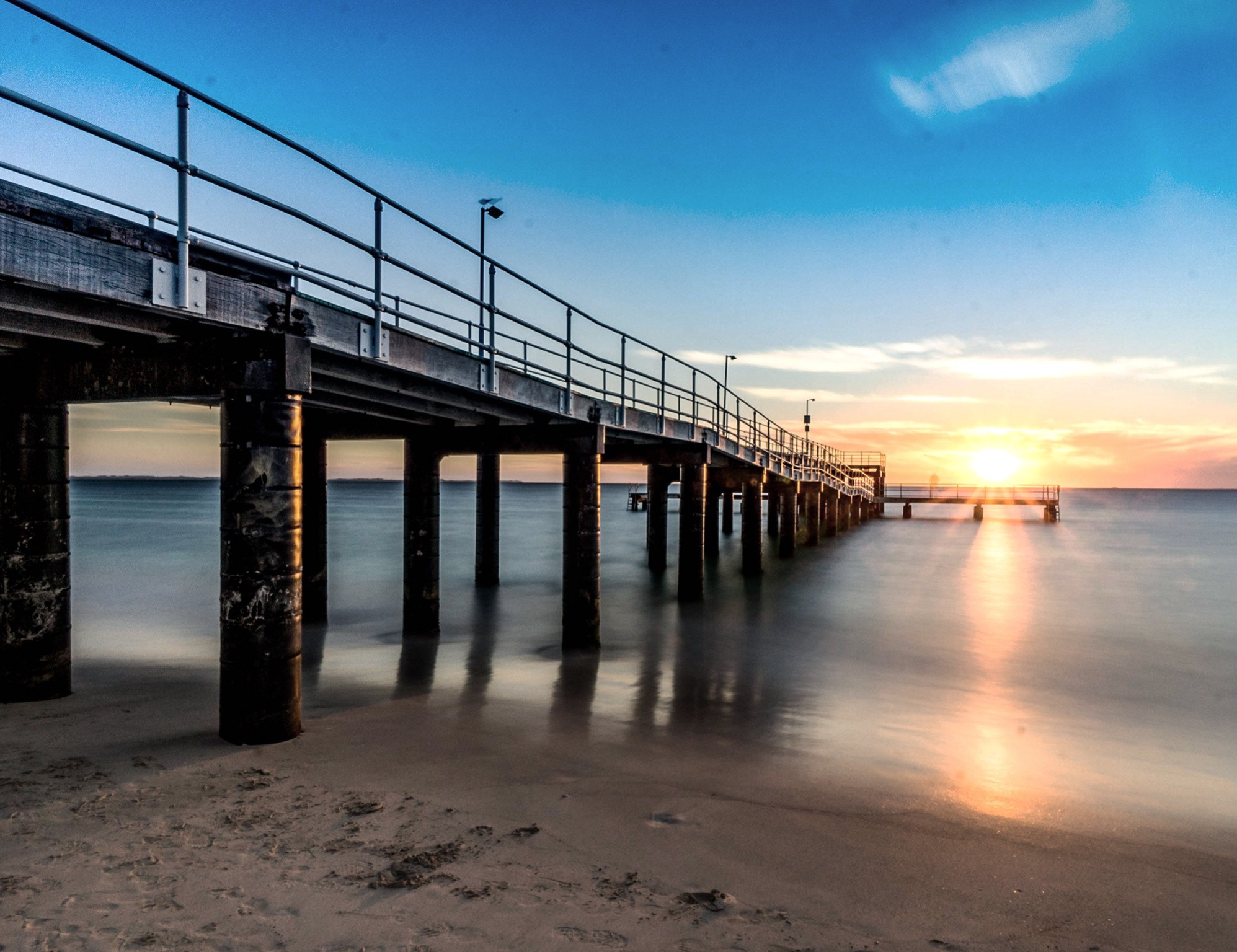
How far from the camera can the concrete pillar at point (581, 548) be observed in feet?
43.9

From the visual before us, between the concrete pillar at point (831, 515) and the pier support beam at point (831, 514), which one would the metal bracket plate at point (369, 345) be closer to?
the pier support beam at point (831, 514)

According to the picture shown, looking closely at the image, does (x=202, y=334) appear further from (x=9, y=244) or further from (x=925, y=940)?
(x=925, y=940)

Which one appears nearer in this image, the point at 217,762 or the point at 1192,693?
the point at 217,762

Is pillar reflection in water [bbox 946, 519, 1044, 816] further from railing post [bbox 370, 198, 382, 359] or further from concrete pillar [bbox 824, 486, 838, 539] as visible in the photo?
concrete pillar [bbox 824, 486, 838, 539]

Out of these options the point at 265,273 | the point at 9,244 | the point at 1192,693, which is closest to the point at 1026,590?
the point at 1192,693

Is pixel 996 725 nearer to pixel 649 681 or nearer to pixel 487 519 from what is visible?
pixel 649 681

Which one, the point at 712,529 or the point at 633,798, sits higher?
the point at 712,529

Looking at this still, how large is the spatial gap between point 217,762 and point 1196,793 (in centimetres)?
956

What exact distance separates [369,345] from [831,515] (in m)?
41.4

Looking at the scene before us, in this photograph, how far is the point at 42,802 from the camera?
223 inches

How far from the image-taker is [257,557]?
6.83 meters

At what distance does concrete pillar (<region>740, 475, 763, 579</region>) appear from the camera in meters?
26.0

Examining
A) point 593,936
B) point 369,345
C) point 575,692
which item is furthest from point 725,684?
point 593,936

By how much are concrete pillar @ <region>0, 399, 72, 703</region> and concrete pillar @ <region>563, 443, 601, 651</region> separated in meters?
7.26
